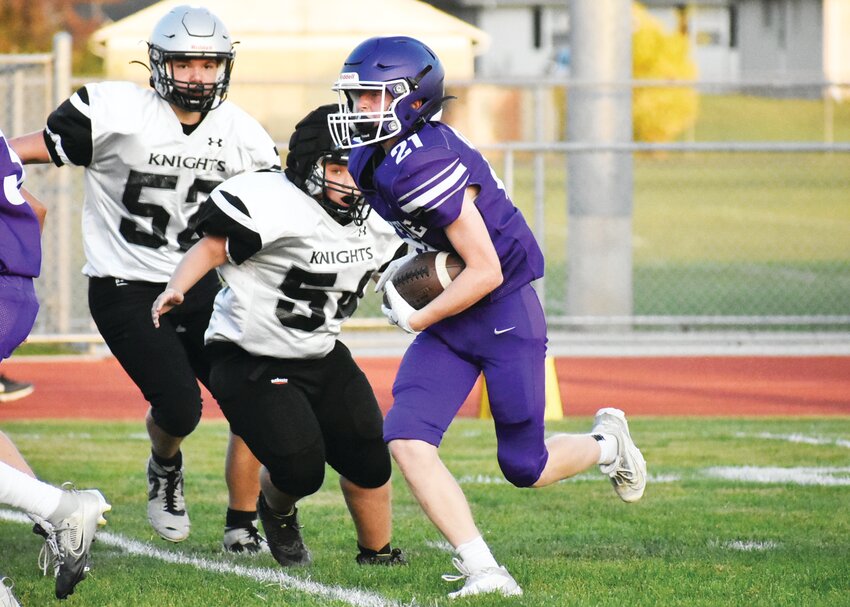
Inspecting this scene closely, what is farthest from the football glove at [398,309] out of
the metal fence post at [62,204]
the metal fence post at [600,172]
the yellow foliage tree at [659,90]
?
the yellow foliage tree at [659,90]

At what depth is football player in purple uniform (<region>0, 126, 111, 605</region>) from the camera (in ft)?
12.7

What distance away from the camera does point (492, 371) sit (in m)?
4.39

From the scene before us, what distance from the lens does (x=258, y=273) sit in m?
4.64

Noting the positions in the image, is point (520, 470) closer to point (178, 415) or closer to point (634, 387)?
point (178, 415)

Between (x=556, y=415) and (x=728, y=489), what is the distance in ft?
6.97

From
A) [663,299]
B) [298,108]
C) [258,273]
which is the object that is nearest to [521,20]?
[298,108]

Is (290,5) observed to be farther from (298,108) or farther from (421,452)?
(421,452)

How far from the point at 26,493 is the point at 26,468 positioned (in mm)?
351

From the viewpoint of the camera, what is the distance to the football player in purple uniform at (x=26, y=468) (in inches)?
153

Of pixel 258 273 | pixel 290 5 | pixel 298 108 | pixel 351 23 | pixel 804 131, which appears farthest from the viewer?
pixel 804 131

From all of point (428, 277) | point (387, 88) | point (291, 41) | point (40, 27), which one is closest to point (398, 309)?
point (428, 277)

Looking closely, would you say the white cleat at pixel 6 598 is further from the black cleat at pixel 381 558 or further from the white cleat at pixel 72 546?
the black cleat at pixel 381 558

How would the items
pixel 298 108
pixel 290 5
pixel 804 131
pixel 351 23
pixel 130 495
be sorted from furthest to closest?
pixel 804 131, pixel 351 23, pixel 290 5, pixel 298 108, pixel 130 495

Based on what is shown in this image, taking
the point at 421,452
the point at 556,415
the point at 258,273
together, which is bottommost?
the point at 556,415
